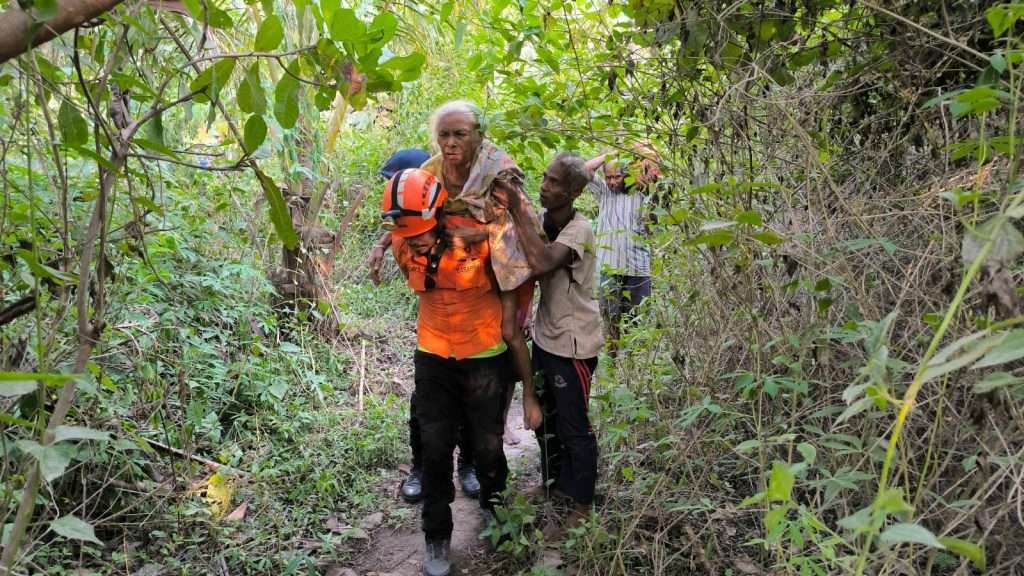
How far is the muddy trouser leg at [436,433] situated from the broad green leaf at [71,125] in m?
1.73

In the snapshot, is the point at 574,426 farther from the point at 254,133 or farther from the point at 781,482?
the point at 254,133

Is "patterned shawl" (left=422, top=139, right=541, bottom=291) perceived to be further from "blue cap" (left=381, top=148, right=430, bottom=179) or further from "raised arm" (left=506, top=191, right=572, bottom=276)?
"blue cap" (left=381, top=148, right=430, bottom=179)

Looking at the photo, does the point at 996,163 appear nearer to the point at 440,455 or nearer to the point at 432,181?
the point at 432,181

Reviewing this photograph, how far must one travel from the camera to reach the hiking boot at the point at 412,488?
3.70m

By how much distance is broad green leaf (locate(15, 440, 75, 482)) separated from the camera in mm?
1056

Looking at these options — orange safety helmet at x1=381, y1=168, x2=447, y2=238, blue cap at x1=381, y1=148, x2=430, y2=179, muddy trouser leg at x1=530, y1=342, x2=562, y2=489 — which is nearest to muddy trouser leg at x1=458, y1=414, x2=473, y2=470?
muddy trouser leg at x1=530, y1=342, x2=562, y2=489

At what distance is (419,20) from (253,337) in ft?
9.01

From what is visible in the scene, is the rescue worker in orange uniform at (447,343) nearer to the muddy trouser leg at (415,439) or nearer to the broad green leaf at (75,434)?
the muddy trouser leg at (415,439)

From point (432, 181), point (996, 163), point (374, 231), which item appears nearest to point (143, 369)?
point (432, 181)

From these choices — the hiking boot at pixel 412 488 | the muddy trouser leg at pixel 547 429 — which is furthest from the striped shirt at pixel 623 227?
the hiking boot at pixel 412 488

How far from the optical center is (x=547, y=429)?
337 centimetres

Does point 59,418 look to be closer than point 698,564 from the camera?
Yes

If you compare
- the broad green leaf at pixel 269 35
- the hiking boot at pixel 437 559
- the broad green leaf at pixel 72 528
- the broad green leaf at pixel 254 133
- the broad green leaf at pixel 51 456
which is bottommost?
the hiking boot at pixel 437 559

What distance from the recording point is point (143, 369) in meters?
3.33
